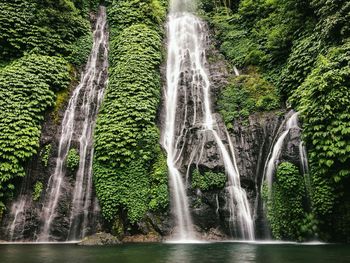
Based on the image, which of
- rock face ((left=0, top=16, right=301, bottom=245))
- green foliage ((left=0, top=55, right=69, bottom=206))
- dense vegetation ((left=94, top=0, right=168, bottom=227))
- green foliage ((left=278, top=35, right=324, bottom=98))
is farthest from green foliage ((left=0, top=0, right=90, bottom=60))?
green foliage ((left=278, top=35, right=324, bottom=98))

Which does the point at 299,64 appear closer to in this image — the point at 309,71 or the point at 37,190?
the point at 309,71

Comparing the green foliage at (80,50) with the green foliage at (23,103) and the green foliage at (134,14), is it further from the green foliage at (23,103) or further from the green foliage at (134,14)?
the green foliage at (134,14)

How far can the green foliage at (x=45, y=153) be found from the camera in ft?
42.9

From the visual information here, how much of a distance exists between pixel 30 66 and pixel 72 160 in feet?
18.5

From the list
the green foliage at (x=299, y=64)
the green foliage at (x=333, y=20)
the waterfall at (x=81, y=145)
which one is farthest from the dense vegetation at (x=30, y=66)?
the green foliage at (x=333, y=20)

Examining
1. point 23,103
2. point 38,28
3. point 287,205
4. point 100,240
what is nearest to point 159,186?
point 100,240

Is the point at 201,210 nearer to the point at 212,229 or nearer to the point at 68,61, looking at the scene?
the point at 212,229

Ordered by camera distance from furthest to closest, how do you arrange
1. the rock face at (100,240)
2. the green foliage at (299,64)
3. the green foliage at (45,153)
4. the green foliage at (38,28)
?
the green foliage at (38,28)
the green foliage at (299,64)
the green foliage at (45,153)
the rock face at (100,240)

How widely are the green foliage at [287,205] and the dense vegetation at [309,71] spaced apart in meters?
0.15

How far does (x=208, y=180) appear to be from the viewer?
12.3m

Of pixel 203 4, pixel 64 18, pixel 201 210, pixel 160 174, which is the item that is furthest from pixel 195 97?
pixel 203 4

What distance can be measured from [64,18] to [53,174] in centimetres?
1008

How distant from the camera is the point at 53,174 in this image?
12.9 m

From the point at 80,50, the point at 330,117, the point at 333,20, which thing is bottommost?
the point at 330,117
